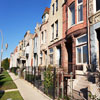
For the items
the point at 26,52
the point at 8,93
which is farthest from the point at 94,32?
the point at 26,52

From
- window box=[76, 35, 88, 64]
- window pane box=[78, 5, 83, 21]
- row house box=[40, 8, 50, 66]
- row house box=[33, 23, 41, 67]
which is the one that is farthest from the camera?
row house box=[33, 23, 41, 67]

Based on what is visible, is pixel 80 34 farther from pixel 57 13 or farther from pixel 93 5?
pixel 57 13

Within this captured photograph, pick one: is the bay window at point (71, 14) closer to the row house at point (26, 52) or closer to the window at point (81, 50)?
the window at point (81, 50)

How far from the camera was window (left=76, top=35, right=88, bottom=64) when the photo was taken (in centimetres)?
974

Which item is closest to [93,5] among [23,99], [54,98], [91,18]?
[91,18]

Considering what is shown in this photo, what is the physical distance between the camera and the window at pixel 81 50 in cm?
974

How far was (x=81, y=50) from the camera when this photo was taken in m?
10.1

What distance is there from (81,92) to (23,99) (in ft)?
13.8

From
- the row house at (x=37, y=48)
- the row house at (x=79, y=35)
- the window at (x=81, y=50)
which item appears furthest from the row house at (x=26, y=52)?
the window at (x=81, y=50)

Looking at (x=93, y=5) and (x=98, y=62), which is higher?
(x=93, y=5)

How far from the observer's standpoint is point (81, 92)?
671 centimetres

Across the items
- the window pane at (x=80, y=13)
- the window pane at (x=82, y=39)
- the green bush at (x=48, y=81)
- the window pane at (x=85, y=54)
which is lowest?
the green bush at (x=48, y=81)

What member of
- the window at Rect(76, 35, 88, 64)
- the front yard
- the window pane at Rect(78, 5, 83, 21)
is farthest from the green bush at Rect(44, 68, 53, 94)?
the window pane at Rect(78, 5, 83, 21)

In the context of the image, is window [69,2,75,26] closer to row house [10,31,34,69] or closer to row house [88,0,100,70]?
row house [88,0,100,70]
